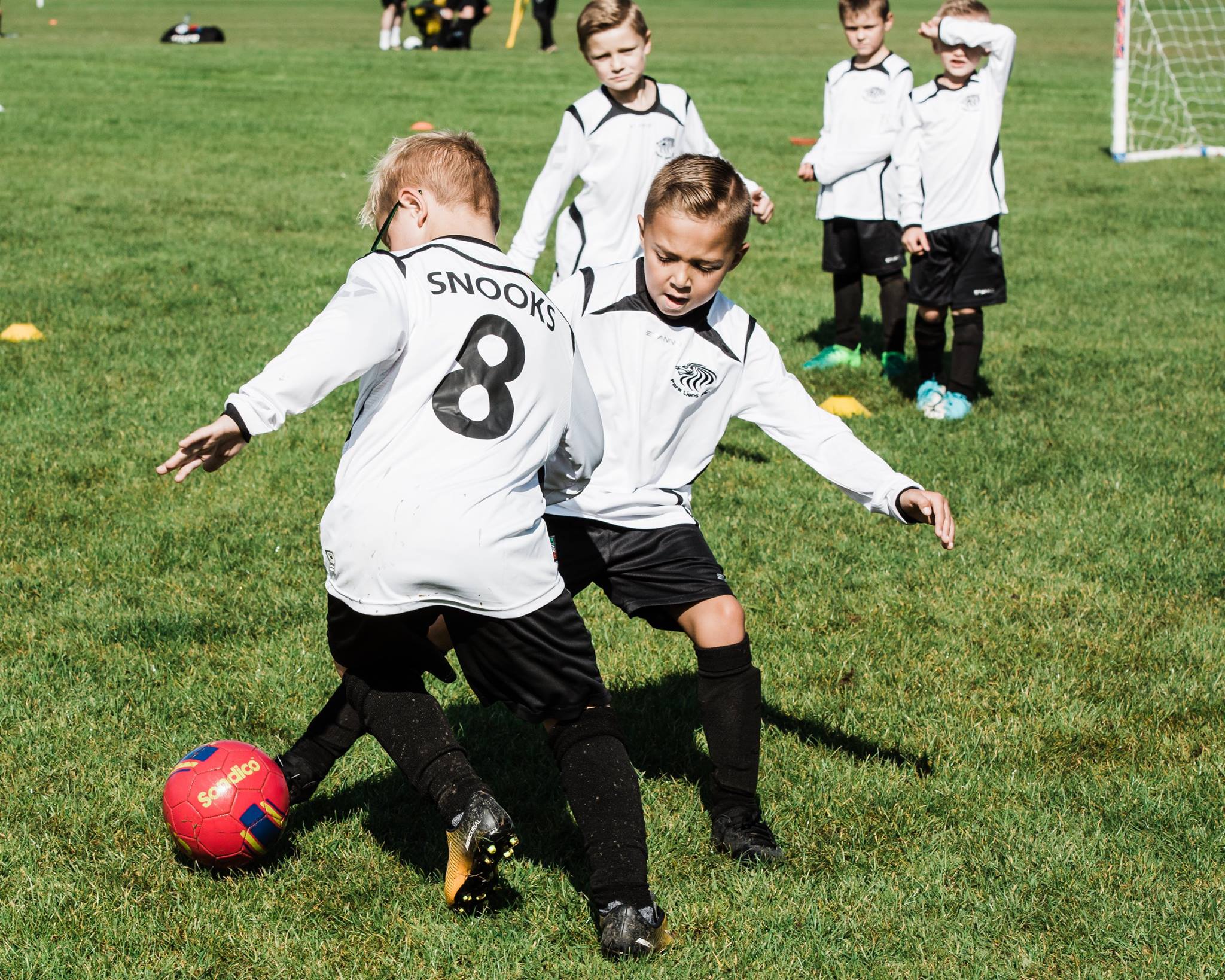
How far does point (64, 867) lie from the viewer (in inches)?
133

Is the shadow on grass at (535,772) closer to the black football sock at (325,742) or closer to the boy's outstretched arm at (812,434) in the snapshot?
the black football sock at (325,742)

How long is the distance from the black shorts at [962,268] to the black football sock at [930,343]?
0.41ft

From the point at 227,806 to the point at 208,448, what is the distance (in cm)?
109

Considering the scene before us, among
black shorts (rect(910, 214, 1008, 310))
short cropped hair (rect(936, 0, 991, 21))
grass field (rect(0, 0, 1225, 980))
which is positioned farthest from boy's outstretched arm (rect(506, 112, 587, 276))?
short cropped hair (rect(936, 0, 991, 21))

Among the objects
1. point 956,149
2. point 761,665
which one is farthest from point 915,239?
point 761,665

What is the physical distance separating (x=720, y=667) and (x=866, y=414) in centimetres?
415

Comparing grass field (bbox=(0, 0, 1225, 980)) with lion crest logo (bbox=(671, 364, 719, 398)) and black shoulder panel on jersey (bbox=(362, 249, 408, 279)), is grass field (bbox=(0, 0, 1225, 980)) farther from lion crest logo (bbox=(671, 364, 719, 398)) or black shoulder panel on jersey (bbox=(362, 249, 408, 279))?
black shoulder panel on jersey (bbox=(362, 249, 408, 279))

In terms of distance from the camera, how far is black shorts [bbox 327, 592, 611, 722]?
303cm

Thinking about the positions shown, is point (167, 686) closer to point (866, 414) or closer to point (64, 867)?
point (64, 867)

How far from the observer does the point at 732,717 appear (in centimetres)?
352

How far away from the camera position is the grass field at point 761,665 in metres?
3.21

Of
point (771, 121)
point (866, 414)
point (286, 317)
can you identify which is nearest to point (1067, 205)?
point (771, 121)

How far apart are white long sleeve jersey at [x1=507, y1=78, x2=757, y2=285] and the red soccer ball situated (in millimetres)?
3342

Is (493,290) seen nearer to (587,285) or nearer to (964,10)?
(587,285)
